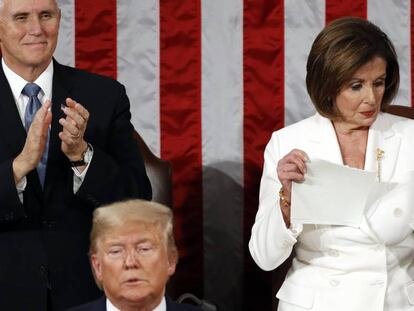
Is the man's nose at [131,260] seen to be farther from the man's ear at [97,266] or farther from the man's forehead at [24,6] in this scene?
the man's forehead at [24,6]

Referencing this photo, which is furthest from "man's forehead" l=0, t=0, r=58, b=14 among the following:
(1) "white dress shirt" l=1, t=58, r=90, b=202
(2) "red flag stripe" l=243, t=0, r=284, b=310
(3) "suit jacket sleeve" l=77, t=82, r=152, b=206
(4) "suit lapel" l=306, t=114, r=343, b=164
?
(2) "red flag stripe" l=243, t=0, r=284, b=310

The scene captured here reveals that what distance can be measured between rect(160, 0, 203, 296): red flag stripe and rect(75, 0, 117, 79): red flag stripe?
0.19 m

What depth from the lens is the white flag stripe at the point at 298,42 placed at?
3883mm

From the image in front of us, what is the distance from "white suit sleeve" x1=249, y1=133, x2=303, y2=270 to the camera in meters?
2.91

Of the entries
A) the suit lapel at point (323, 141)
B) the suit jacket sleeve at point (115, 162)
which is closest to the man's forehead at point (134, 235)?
the suit jacket sleeve at point (115, 162)

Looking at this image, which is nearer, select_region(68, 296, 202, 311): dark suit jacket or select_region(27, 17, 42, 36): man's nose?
select_region(68, 296, 202, 311): dark suit jacket

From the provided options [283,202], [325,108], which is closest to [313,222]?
[283,202]

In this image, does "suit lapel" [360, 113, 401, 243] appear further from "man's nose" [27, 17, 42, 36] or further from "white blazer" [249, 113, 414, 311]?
"man's nose" [27, 17, 42, 36]

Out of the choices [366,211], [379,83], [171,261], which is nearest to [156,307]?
[171,261]

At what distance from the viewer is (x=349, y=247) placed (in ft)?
9.77

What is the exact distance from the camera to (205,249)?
396 centimetres

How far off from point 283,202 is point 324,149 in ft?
0.83

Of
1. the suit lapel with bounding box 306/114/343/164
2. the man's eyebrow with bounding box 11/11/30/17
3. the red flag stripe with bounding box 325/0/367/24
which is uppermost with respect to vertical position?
the red flag stripe with bounding box 325/0/367/24

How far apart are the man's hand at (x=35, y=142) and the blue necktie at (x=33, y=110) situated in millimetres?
159
